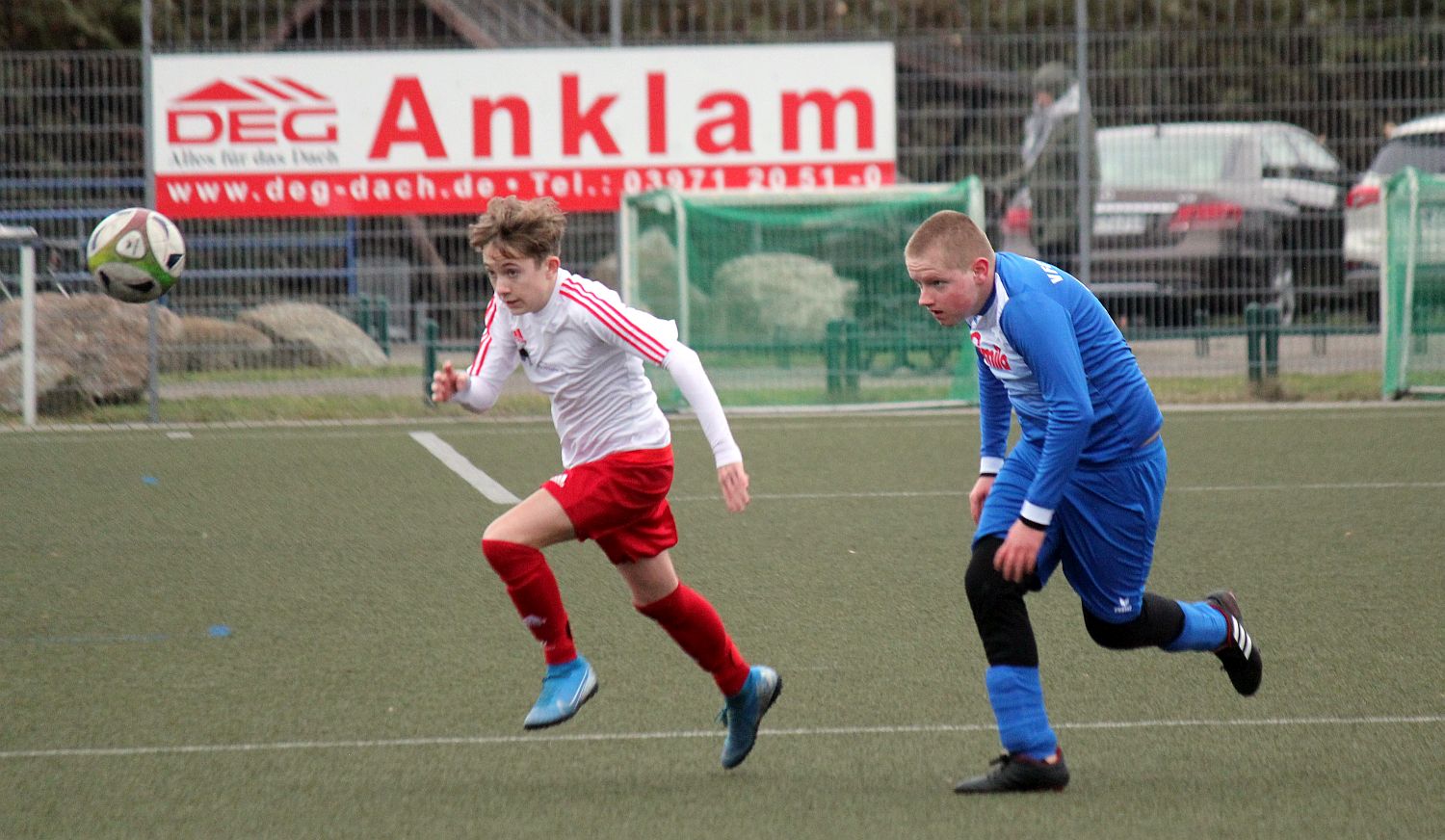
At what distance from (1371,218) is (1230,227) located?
43.4 inches

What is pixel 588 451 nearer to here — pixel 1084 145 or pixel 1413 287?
pixel 1084 145

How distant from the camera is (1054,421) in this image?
4469mm

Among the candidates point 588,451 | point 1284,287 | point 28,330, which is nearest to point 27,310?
point 28,330

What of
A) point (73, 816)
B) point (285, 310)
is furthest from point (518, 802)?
point (285, 310)

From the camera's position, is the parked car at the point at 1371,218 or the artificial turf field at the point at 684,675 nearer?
the artificial turf field at the point at 684,675

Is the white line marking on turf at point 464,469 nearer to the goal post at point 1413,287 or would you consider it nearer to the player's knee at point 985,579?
the player's knee at point 985,579

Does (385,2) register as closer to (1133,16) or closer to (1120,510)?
(1133,16)

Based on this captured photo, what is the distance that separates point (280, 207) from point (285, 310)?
2.86ft

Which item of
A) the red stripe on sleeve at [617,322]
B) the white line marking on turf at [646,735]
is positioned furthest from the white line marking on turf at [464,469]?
the red stripe on sleeve at [617,322]

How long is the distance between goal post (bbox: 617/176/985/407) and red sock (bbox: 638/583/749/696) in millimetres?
9845

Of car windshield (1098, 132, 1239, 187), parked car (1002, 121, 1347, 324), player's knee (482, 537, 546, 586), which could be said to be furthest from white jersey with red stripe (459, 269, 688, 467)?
car windshield (1098, 132, 1239, 187)

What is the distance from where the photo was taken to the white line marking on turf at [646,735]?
16.8ft

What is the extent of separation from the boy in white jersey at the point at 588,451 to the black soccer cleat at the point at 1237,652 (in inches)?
50.8

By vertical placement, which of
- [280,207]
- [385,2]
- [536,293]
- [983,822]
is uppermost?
[385,2]
